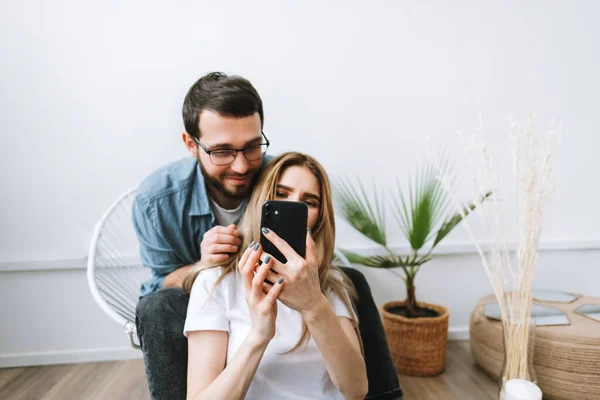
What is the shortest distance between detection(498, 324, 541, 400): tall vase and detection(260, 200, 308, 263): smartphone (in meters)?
0.83

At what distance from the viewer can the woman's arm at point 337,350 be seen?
0.97 m

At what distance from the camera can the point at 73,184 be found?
6.94 feet

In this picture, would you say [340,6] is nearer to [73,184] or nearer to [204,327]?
[73,184]

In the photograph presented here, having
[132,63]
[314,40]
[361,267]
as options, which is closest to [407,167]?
[361,267]

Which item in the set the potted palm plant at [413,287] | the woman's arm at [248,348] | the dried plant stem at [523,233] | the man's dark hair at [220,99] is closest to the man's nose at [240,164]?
the man's dark hair at [220,99]

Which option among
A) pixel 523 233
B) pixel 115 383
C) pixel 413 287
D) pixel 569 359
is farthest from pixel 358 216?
pixel 115 383

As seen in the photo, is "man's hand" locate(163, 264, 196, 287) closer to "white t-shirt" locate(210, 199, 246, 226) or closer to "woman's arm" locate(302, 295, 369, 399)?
"white t-shirt" locate(210, 199, 246, 226)

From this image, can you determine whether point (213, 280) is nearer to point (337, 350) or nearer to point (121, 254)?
point (337, 350)

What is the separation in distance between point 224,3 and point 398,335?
1.65m

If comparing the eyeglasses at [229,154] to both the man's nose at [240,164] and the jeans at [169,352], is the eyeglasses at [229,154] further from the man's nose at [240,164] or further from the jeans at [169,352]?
the jeans at [169,352]

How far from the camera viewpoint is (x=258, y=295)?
92cm

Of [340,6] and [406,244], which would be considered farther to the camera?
[406,244]

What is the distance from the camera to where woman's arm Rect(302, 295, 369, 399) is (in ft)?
3.18

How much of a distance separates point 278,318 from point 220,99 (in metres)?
0.65
